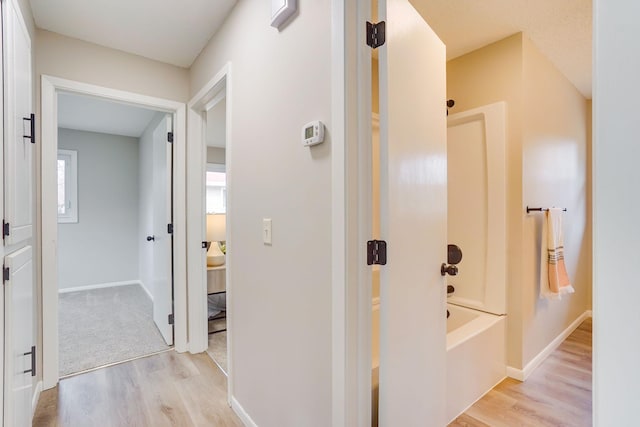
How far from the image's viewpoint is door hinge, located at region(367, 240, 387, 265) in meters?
1.13

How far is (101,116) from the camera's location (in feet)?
12.7

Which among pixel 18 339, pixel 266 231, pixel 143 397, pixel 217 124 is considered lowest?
pixel 143 397

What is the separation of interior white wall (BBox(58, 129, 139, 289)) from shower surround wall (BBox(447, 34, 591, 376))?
4839 mm

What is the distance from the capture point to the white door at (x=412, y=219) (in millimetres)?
1145

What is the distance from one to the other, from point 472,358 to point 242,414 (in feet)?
4.56

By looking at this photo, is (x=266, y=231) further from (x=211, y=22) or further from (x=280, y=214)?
(x=211, y=22)

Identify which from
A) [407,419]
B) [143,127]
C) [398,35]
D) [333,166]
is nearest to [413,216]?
[333,166]

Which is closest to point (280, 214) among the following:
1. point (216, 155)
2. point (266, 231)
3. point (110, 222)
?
point (266, 231)

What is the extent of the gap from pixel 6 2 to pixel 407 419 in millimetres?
2178

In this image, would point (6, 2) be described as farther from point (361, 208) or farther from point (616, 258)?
point (616, 258)

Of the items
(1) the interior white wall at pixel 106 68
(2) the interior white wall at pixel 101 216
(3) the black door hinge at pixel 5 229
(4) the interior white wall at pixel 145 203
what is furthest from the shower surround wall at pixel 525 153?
(2) the interior white wall at pixel 101 216

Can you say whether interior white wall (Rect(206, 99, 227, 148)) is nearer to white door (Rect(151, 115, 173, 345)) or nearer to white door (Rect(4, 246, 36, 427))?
white door (Rect(151, 115, 173, 345))

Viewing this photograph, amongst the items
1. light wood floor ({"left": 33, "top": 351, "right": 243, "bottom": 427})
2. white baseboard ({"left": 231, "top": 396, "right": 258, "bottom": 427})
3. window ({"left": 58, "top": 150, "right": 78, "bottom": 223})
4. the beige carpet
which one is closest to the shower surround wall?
white baseboard ({"left": 231, "top": 396, "right": 258, "bottom": 427})

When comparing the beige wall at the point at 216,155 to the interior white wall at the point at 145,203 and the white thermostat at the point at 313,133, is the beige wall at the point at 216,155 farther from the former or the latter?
the white thermostat at the point at 313,133
